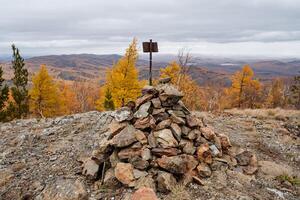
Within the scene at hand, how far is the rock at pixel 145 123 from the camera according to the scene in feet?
30.3

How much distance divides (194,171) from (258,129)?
A: 27.5ft

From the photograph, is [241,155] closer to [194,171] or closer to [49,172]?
[194,171]

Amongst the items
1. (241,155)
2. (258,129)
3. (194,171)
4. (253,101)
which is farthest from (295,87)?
(194,171)

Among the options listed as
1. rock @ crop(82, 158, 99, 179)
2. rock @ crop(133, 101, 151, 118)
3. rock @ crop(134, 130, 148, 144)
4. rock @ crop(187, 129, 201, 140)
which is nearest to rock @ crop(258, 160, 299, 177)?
rock @ crop(187, 129, 201, 140)

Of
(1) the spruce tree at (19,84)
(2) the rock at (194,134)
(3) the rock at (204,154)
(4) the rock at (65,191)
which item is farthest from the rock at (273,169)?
(1) the spruce tree at (19,84)

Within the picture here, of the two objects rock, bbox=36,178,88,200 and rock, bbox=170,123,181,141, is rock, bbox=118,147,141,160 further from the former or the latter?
rock, bbox=36,178,88,200

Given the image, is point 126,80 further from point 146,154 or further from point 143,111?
point 146,154

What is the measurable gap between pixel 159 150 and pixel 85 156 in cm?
353

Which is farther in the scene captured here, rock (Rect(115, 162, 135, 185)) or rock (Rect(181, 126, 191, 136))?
rock (Rect(181, 126, 191, 136))

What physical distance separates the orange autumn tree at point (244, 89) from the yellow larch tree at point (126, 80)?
18865 mm

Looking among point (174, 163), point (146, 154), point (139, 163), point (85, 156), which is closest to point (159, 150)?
point (146, 154)

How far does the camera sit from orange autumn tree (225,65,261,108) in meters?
39.8

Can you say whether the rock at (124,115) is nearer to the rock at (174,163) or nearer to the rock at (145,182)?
the rock at (174,163)

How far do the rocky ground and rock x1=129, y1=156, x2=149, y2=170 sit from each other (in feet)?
2.52
